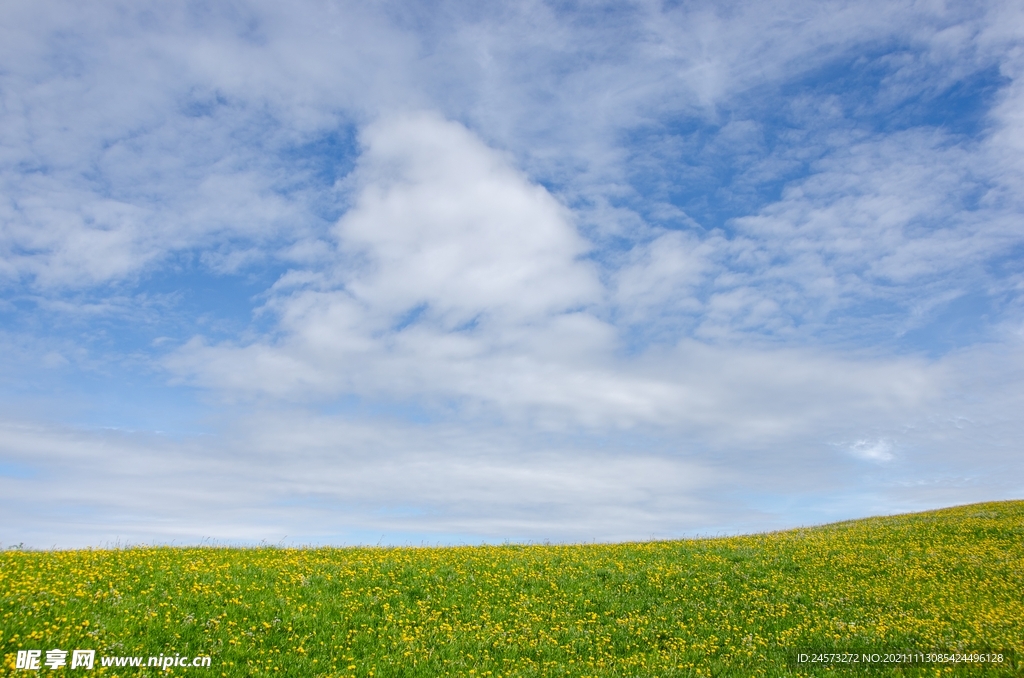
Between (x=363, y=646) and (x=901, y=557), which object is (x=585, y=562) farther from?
(x=901, y=557)

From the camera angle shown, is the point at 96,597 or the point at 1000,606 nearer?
the point at 96,597

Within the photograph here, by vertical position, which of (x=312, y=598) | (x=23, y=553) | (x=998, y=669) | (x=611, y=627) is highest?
(x=23, y=553)

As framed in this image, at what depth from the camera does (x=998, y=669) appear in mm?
Result: 17422

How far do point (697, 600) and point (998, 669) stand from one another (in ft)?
28.4

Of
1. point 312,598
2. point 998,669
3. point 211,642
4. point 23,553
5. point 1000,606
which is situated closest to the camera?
point 211,642

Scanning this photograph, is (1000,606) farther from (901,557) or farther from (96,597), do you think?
(96,597)

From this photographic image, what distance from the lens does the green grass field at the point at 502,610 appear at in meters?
15.1

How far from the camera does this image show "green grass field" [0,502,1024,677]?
1512 cm

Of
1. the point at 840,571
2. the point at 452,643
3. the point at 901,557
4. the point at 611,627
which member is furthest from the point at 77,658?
the point at 901,557

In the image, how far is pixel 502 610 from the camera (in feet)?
65.4

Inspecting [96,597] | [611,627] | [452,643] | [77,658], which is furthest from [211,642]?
[611,627]

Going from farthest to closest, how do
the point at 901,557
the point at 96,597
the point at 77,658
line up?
the point at 901,557 → the point at 96,597 → the point at 77,658

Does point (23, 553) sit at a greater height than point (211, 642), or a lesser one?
greater

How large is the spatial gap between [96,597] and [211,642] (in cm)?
379
